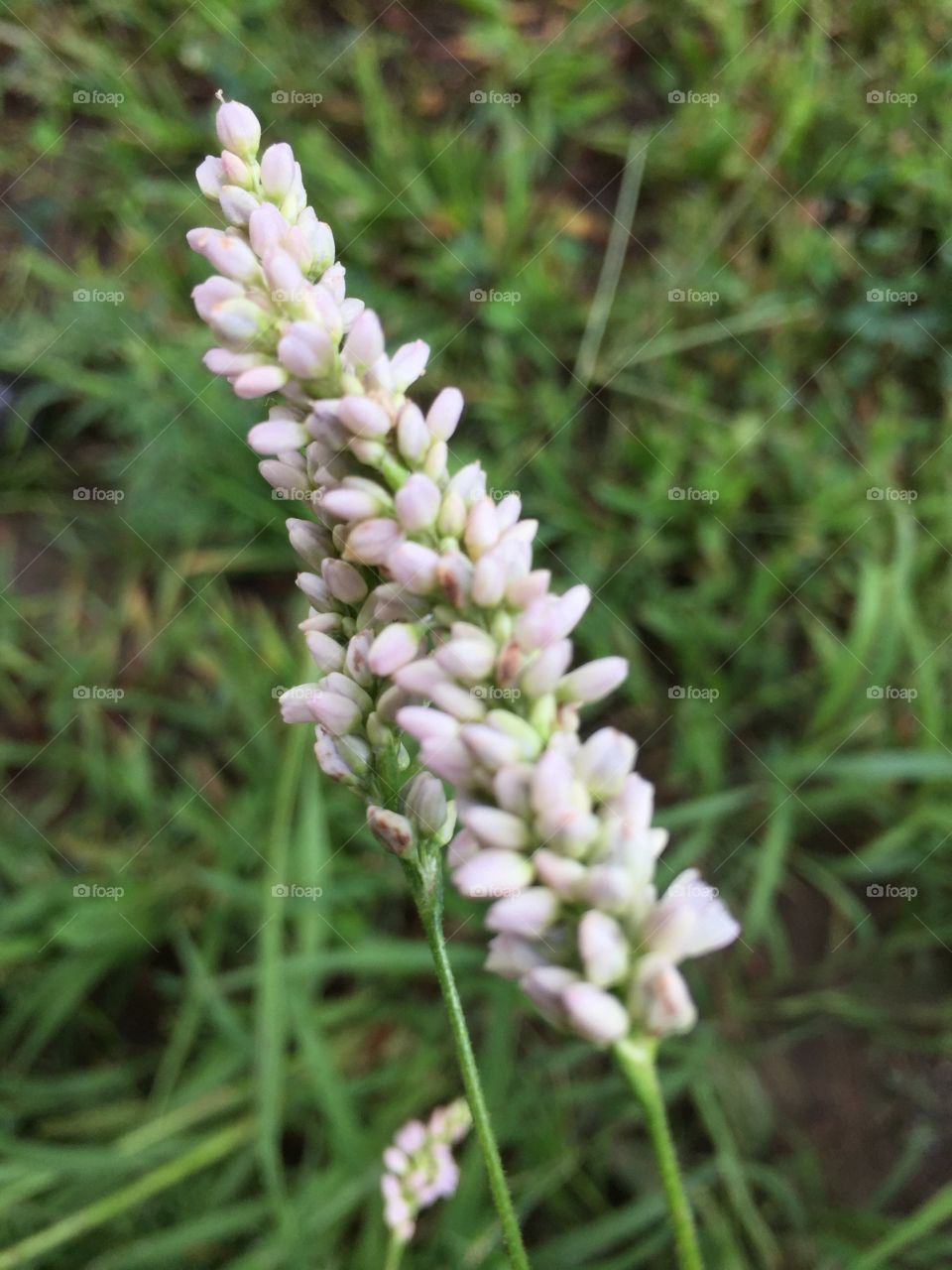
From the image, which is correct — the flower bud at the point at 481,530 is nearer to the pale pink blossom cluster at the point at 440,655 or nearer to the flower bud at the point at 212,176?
the pale pink blossom cluster at the point at 440,655

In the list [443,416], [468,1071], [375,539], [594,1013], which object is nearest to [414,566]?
[375,539]

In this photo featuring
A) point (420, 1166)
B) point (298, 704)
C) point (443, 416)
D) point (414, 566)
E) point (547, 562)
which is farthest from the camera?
point (547, 562)

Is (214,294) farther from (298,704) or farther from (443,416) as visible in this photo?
(298,704)

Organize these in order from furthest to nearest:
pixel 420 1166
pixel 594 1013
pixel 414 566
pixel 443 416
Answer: pixel 420 1166
pixel 443 416
pixel 414 566
pixel 594 1013

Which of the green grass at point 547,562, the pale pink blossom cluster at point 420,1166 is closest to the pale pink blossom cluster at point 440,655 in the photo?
the pale pink blossom cluster at point 420,1166

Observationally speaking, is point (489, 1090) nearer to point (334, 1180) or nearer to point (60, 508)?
point (334, 1180)

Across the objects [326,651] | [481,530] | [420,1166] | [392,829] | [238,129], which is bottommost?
[420,1166]
